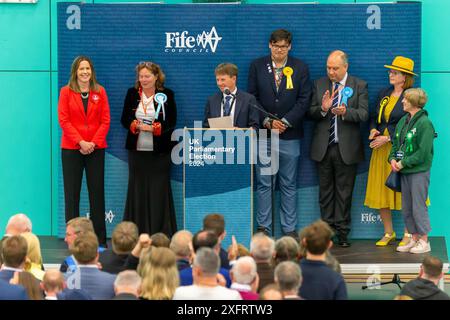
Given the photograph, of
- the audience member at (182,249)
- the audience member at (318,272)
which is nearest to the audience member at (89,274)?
the audience member at (182,249)

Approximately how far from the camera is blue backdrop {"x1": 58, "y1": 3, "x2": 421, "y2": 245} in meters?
10.9

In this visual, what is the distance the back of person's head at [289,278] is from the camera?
6645mm

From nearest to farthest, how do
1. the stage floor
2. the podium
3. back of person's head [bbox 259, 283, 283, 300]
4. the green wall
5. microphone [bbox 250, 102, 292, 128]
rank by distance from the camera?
back of person's head [bbox 259, 283, 283, 300] → the stage floor → the podium → microphone [bbox 250, 102, 292, 128] → the green wall

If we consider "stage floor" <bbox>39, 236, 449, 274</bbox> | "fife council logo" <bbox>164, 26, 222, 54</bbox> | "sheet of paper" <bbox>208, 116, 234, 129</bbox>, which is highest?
"fife council logo" <bbox>164, 26, 222, 54</bbox>

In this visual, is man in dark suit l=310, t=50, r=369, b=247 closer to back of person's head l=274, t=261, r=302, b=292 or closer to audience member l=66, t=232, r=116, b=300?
audience member l=66, t=232, r=116, b=300

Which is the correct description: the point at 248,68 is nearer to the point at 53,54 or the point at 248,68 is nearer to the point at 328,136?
the point at 328,136

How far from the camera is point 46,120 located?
11320mm

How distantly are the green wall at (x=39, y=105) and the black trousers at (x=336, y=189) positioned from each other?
101 centimetres

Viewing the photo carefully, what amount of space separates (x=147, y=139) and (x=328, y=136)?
175cm

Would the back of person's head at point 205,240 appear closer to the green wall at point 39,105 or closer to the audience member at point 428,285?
the audience member at point 428,285

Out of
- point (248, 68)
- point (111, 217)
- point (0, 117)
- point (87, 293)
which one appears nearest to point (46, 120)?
point (0, 117)

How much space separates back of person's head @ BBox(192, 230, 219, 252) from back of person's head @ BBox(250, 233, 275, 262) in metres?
0.34

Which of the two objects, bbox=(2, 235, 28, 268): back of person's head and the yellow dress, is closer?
bbox=(2, 235, 28, 268): back of person's head

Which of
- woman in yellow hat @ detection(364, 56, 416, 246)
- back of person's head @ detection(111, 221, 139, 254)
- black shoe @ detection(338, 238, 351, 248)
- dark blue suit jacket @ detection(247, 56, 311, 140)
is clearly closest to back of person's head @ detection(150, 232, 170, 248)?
back of person's head @ detection(111, 221, 139, 254)
